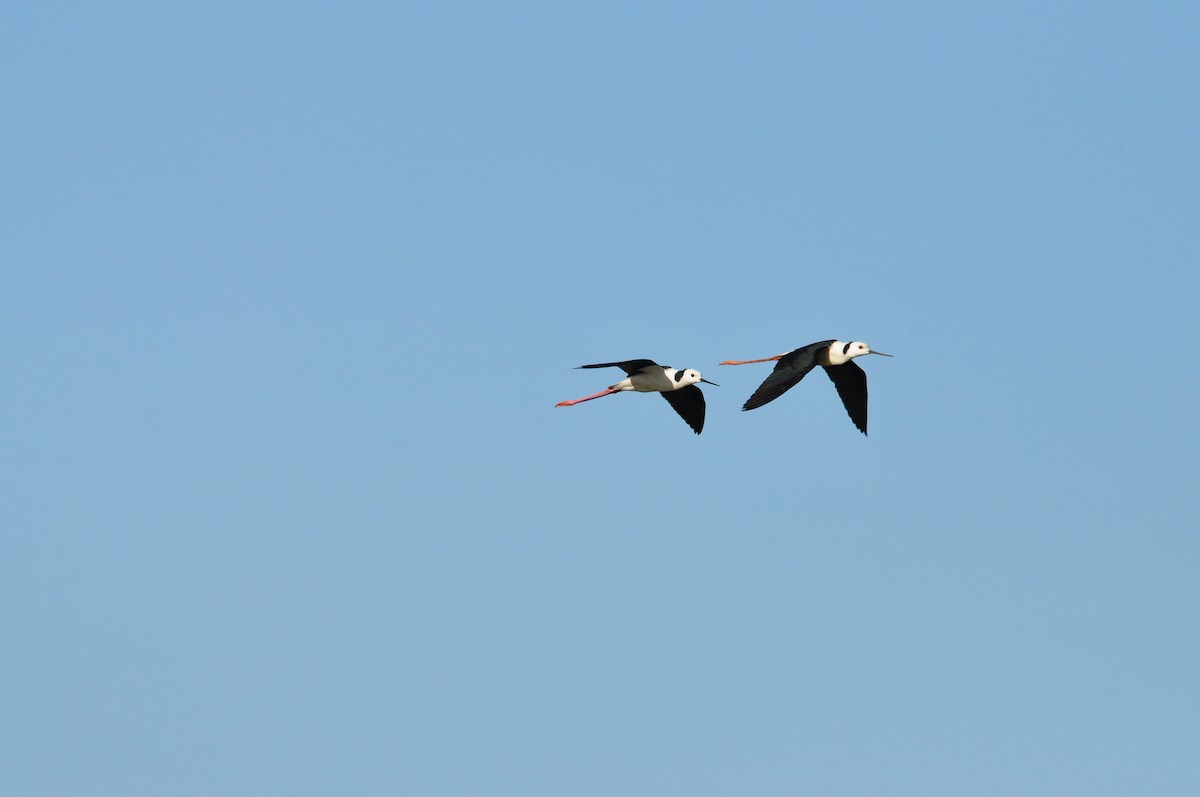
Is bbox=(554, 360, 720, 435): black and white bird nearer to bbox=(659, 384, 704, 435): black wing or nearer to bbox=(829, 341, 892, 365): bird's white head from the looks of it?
bbox=(659, 384, 704, 435): black wing

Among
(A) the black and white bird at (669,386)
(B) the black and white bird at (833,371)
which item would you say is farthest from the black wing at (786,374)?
(A) the black and white bird at (669,386)

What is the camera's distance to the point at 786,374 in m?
25.9

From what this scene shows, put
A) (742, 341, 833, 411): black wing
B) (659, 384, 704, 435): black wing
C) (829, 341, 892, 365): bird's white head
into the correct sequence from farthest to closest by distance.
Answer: (659, 384, 704, 435): black wing
(829, 341, 892, 365): bird's white head
(742, 341, 833, 411): black wing

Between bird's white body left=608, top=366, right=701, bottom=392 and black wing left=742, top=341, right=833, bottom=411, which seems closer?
black wing left=742, top=341, right=833, bottom=411

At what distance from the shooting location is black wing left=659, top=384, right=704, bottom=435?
94.5 feet

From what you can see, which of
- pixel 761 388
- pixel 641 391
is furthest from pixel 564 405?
pixel 761 388

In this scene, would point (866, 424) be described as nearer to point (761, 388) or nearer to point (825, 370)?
point (825, 370)

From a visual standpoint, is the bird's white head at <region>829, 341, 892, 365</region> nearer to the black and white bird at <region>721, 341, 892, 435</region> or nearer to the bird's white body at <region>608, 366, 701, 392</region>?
the black and white bird at <region>721, 341, 892, 435</region>

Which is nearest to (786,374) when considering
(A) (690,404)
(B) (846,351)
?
(B) (846,351)

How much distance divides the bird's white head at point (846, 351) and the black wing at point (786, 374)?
154 millimetres

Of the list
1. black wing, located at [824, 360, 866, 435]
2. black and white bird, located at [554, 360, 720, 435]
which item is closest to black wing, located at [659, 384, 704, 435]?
black and white bird, located at [554, 360, 720, 435]

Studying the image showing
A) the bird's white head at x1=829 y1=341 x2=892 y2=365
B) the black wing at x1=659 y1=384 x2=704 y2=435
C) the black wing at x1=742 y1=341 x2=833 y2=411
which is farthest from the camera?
the black wing at x1=659 y1=384 x2=704 y2=435

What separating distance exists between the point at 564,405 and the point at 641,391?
139cm

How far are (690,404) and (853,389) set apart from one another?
3.03 meters
